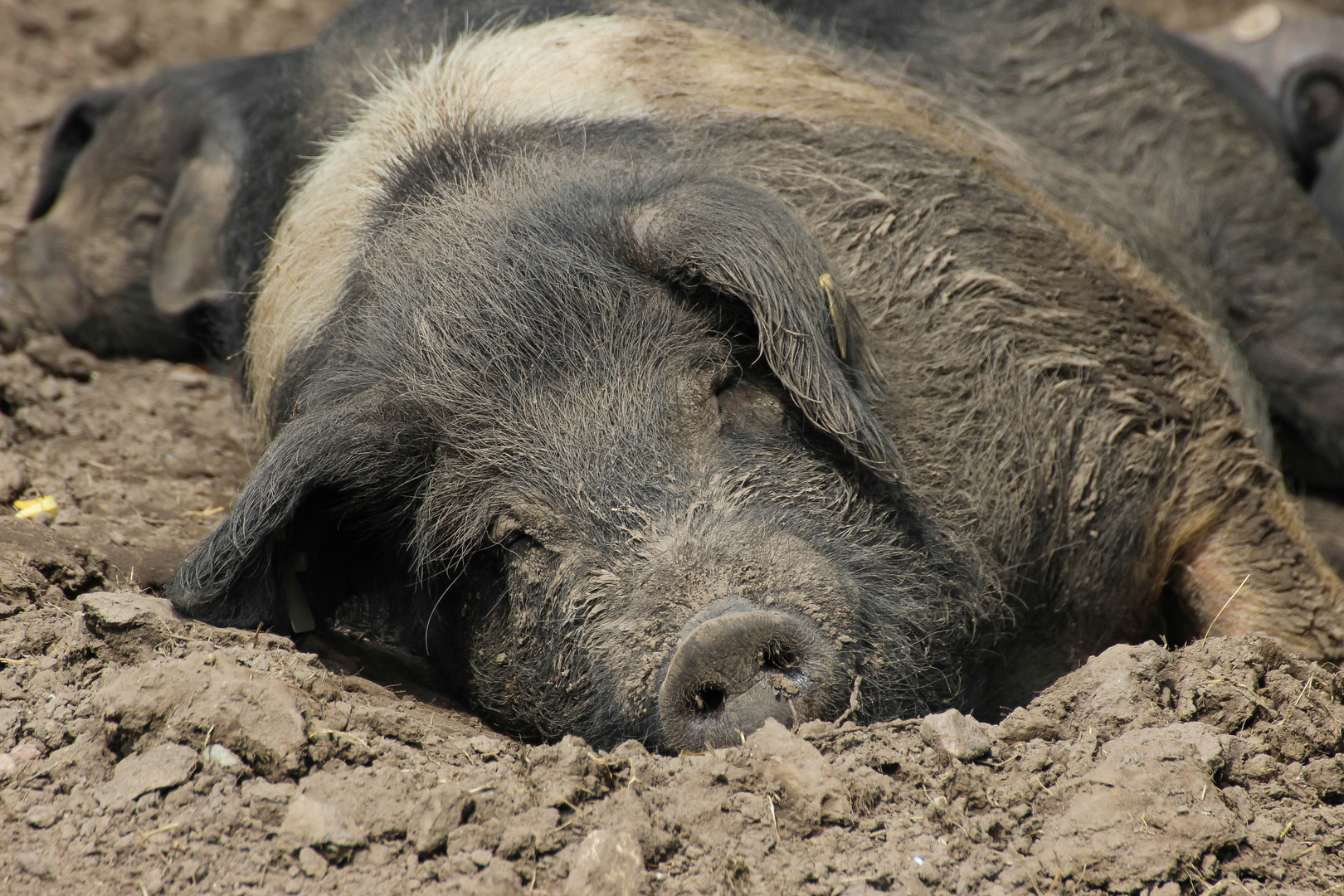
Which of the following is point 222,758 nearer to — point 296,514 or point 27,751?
point 27,751

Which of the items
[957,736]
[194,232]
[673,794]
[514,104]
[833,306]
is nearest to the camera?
[673,794]

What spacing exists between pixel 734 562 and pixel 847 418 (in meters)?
0.37

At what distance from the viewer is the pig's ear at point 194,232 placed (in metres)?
3.90

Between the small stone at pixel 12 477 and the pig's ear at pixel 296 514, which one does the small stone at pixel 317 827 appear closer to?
the pig's ear at pixel 296 514

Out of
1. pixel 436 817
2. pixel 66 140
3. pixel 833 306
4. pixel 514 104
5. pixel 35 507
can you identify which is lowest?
pixel 35 507

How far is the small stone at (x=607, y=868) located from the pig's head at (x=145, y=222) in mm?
2606

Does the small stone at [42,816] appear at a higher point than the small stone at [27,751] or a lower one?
lower

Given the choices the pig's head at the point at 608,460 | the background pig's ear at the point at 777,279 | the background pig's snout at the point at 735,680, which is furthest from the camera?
the background pig's ear at the point at 777,279

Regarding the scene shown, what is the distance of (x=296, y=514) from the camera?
8.14 feet

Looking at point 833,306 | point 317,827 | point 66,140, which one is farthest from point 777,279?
point 66,140

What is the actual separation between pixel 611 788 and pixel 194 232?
109 inches

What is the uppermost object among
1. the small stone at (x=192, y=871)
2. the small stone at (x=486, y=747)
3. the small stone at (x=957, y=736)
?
the small stone at (x=957, y=736)

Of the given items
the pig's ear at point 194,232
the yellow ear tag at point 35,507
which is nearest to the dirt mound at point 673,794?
the yellow ear tag at point 35,507

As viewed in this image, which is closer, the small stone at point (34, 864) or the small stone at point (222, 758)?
the small stone at point (34, 864)
